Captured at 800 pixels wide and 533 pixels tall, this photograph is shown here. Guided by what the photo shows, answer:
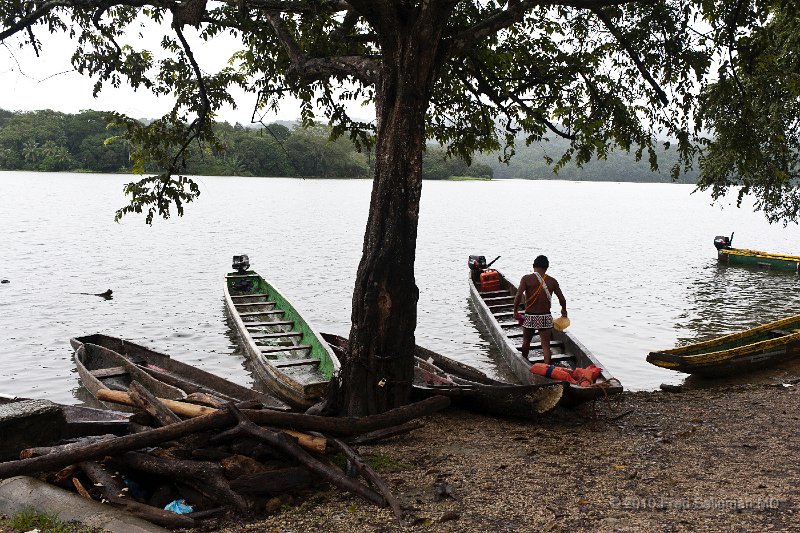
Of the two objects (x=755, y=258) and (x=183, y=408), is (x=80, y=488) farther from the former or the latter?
(x=755, y=258)

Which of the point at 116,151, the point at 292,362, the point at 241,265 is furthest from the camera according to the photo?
the point at 116,151

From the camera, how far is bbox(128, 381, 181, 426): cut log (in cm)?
682

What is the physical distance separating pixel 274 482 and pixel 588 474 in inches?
127

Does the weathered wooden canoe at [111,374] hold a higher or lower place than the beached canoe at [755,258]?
lower

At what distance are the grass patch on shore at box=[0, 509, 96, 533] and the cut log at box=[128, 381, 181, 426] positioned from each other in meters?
1.33

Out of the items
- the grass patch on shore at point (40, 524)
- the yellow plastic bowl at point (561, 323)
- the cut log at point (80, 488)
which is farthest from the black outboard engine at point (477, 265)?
the grass patch on shore at point (40, 524)

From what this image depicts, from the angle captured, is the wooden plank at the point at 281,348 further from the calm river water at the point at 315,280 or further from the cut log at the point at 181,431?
the cut log at the point at 181,431

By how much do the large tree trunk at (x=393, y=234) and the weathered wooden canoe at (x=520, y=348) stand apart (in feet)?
7.79

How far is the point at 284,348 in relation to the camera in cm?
1343

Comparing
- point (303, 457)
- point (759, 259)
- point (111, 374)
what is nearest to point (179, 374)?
point (111, 374)

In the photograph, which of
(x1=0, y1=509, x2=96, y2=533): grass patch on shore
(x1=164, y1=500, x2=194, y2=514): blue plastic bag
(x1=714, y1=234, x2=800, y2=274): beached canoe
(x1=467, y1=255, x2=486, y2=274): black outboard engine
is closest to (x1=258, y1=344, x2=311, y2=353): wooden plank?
(x1=164, y1=500, x2=194, y2=514): blue plastic bag

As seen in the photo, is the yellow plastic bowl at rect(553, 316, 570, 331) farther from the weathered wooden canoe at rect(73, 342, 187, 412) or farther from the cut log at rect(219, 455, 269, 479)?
the cut log at rect(219, 455, 269, 479)

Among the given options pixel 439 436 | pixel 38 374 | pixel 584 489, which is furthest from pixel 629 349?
pixel 38 374

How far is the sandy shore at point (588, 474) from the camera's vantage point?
5836mm
